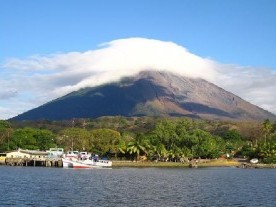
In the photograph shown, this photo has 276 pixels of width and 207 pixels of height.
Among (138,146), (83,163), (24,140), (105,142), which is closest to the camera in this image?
(83,163)

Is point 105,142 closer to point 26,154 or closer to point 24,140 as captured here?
point 26,154

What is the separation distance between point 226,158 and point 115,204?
5025 inches

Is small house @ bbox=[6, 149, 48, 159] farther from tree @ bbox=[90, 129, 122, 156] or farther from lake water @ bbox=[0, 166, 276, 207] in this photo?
lake water @ bbox=[0, 166, 276, 207]

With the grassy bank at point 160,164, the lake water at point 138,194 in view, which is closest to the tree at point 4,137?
the grassy bank at point 160,164

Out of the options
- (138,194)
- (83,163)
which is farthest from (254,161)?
(138,194)

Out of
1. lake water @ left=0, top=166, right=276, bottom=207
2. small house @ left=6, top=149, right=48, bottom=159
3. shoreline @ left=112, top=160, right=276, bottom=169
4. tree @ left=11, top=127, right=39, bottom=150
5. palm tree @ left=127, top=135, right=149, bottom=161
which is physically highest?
tree @ left=11, top=127, right=39, bottom=150

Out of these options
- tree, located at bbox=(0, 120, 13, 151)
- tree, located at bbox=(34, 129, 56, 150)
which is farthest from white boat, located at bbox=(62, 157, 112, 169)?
tree, located at bbox=(0, 120, 13, 151)

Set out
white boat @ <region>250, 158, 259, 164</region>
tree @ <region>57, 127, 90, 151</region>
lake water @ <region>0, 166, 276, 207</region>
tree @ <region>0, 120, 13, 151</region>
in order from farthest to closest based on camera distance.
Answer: tree @ <region>57, 127, 90, 151</region> → tree @ <region>0, 120, 13, 151</region> → white boat @ <region>250, 158, 259, 164</region> → lake water @ <region>0, 166, 276, 207</region>

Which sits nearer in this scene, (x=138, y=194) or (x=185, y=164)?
(x=138, y=194)

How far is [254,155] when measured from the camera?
16875 centimetres

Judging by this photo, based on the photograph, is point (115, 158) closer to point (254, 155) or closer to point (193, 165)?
point (193, 165)

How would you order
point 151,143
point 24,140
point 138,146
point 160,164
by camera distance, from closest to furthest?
1. point 160,164
2. point 138,146
3. point 151,143
4. point 24,140

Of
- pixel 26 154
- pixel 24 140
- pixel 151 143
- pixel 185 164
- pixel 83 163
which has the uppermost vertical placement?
pixel 24 140

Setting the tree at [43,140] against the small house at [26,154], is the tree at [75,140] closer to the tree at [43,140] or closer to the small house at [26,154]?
the tree at [43,140]
